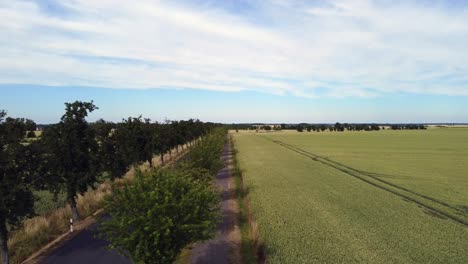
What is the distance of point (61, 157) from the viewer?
2189 centimetres

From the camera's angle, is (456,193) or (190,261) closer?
(190,261)

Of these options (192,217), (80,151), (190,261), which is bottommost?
(190,261)

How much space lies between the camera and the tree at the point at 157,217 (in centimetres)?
1233

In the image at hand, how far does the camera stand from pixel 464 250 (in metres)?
15.8

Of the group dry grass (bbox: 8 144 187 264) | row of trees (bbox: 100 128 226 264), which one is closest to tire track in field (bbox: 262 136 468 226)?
row of trees (bbox: 100 128 226 264)

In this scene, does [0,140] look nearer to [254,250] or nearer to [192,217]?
[192,217]

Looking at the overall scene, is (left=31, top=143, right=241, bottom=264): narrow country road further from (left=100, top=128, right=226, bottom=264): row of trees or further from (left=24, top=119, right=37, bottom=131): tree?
(left=24, top=119, right=37, bottom=131): tree

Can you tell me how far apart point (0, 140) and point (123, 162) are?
15.7 metres

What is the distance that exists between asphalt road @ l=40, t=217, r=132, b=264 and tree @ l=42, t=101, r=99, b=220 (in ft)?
12.5

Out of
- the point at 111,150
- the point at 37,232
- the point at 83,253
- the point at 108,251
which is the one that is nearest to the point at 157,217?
the point at 108,251

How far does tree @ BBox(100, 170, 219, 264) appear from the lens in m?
12.3

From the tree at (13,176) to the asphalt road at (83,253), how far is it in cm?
204

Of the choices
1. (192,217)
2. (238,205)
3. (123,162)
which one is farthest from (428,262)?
(123,162)

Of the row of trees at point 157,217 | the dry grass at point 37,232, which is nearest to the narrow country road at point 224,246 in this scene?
the row of trees at point 157,217
